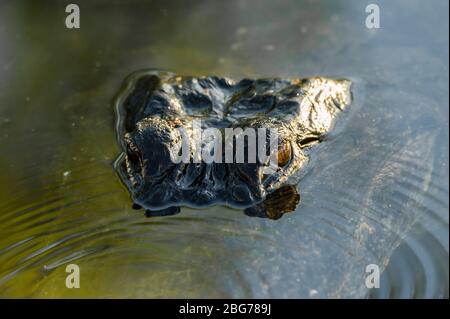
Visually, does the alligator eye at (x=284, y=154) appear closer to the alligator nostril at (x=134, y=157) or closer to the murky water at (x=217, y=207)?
the murky water at (x=217, y=207)

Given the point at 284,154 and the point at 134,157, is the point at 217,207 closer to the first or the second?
the point at 284,154

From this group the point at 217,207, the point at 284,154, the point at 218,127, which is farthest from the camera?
the point at 218,127

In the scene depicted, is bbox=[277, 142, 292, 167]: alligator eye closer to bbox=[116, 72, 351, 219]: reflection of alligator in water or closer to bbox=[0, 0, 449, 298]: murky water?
bbox=[116, 72, 351, 219]: reflection of alligator in water

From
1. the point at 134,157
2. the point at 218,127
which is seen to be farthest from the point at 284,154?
the point at 134,157

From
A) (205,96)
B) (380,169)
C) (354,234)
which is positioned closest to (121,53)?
(205,96)

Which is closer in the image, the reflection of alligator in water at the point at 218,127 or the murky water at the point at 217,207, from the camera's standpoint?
the murky water at the point at 217,207

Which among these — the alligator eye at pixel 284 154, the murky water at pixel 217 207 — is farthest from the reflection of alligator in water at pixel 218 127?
the murky water at pixel 217 207
